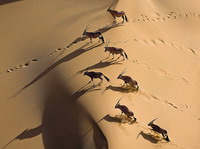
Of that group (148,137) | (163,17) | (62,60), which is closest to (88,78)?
(62,60)

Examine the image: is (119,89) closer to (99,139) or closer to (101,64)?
(101,64)

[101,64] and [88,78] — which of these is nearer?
[88,78]

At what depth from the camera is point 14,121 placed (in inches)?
285

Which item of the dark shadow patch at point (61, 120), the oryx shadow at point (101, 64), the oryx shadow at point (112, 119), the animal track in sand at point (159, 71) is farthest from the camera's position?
the animal track in sand at point (159, 71)

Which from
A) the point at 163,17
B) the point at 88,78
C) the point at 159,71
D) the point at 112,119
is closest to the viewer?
the point at 112,119

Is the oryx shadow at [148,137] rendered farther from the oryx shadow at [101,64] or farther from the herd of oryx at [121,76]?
the oryx shadow at [101,64]

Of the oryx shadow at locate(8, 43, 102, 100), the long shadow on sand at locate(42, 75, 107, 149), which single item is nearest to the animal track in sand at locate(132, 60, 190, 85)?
the oryx shadow at locate(8, 43, 102, 100)

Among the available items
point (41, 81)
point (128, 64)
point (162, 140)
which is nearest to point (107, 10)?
point (128, 64)

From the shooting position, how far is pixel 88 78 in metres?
8.23

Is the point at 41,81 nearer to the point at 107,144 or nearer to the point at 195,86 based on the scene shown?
the point at 107,144

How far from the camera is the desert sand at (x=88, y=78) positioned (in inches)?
279

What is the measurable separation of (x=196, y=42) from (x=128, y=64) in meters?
3.59

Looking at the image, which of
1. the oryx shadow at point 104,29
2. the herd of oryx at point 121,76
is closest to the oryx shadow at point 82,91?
the herd of oryx at point 121,76

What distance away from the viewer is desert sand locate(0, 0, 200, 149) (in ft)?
23.3
